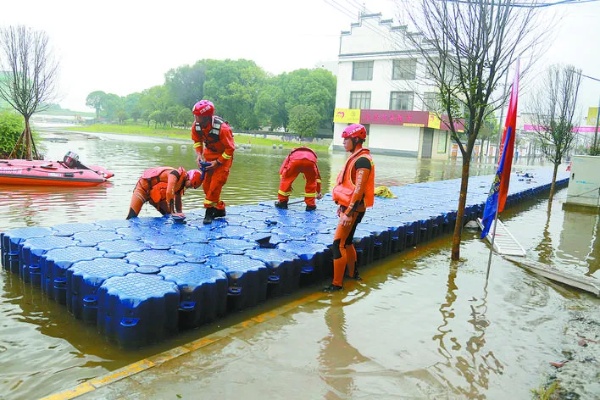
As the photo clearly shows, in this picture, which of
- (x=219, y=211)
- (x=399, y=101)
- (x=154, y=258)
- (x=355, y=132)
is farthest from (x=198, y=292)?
(x=399, y=101)

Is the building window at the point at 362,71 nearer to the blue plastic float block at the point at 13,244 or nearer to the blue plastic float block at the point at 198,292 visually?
the blue plastic float block at the point at 13,244

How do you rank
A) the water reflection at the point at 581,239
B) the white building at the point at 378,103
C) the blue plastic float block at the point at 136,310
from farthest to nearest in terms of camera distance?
the white building at the point at 378,103 → the water reflection at the point at 581,239 → the blue plastic float block at the point at 136,310

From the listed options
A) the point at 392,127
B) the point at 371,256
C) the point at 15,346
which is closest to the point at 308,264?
the point at 371,256

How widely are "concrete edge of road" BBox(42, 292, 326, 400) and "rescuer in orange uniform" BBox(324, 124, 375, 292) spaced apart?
84 centimetres

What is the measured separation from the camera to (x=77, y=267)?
450 centimetres

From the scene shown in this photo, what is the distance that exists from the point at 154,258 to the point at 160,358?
4.81 ft

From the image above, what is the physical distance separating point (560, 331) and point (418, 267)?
8.24 feet

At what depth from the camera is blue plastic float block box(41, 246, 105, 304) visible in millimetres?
4648

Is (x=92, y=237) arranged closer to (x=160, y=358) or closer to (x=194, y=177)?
(x=194, y=177)

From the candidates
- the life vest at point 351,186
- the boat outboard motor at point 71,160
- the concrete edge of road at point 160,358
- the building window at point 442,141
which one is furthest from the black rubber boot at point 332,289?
the building window at point 442,141

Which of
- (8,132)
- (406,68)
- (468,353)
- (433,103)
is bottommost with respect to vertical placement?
(468,353)

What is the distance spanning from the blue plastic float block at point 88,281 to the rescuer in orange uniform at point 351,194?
243 cm

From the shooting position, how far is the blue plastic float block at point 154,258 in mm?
4820

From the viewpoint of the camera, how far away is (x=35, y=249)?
5.08 metres
